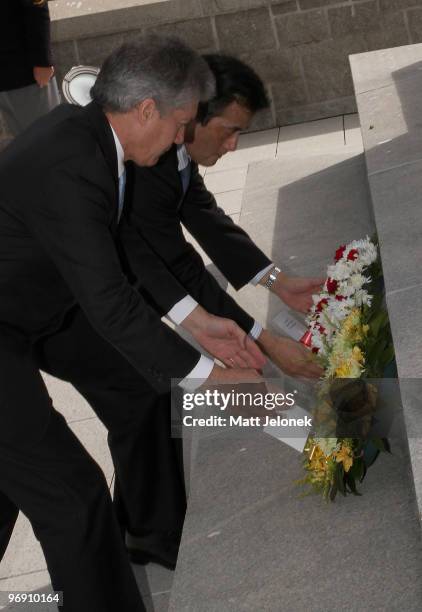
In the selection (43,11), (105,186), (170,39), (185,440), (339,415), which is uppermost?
(170,39)

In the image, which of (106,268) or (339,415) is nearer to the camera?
(106,268)

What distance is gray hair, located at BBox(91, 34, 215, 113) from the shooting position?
2559 mm

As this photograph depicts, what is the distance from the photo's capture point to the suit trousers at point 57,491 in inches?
108

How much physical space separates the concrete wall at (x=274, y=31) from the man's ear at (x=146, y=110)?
512 cm

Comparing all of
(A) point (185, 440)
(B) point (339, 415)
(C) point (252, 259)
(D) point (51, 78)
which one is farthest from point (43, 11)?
(B) point (339, 415)

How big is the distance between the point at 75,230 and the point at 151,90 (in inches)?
15.2

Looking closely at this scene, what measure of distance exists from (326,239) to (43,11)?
211 cm

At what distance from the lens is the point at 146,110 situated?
8.48 ft

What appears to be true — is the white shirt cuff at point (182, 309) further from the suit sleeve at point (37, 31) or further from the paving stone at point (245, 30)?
the paving stone at point (245, 30)

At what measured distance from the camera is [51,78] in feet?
20.0

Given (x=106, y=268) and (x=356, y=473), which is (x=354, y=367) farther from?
(x=106, y=268)

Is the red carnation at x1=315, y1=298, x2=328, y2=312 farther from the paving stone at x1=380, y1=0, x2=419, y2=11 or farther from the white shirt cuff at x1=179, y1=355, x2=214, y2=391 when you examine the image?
the paving stone at x1=380, y1=0, x2=419, y2=11

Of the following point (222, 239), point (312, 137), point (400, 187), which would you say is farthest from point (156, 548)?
point (312, 137)

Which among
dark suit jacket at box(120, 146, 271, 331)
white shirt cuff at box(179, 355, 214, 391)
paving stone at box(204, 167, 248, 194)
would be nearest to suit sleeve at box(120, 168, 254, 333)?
dark suit jacket at box(120, 146, 271, 331)
